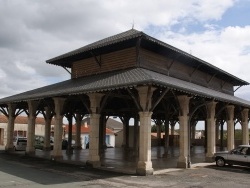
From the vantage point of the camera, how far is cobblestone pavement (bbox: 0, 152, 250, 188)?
1231 centimetres

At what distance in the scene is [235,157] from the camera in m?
18.7

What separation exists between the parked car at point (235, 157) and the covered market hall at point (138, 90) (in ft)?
5.03

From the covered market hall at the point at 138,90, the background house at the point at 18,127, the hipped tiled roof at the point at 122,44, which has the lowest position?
the background house at the point at 18,127

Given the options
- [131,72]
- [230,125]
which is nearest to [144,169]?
[131,72]

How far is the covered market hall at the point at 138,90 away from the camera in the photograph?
15414 millimetres

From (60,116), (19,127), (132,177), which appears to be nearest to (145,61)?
(60,116)

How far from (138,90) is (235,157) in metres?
7.23

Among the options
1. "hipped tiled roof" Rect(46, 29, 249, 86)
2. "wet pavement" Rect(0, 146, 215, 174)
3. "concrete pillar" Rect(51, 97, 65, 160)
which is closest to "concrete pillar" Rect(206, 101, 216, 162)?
"wet pavement" Rect(0, 146, 215, 174)

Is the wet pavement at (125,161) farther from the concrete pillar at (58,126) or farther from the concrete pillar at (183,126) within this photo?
the concrete pillar at (183,126)

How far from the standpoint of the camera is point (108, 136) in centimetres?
5381

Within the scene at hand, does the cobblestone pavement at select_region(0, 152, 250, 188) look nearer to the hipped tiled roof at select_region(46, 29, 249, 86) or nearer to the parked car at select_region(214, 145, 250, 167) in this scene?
the parked car at select_region(214, 145, 250, 167)

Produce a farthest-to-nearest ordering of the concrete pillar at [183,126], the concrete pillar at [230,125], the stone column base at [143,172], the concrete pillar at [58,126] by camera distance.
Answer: the concrete pillar at [230,125] < the concrete pillar at [58,126] < the concrete pillar at [183,126] < the stone column base at [143,172]

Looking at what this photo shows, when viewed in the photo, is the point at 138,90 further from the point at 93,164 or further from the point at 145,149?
the point at 93,164

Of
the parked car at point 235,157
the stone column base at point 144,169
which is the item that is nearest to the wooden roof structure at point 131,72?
the stone column base at point 144,169
